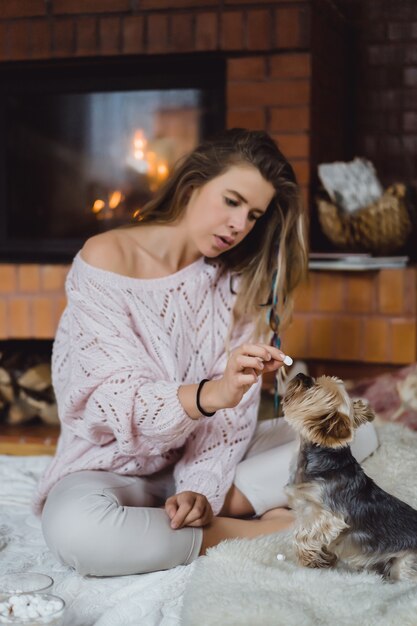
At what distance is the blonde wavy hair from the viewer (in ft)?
6.32

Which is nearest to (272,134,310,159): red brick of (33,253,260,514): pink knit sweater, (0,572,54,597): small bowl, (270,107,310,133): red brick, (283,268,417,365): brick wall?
(270,107,310,133): red brick

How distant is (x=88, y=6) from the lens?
2855 mm

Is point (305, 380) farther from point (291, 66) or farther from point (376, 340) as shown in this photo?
point (291, 66)

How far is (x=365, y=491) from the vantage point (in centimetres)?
142

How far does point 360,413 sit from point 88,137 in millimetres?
1966

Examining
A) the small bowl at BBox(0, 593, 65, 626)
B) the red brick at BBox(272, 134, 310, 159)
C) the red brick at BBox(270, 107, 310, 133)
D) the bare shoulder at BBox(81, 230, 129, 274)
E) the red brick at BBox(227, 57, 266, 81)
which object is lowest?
the small bowl at BBox(0, 593, 65, 626)

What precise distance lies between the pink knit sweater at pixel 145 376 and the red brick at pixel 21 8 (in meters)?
1.31

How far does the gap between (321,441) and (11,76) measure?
7.08 ft

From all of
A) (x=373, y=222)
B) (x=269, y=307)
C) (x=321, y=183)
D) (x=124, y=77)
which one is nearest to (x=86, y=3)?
(x=124, y=77)

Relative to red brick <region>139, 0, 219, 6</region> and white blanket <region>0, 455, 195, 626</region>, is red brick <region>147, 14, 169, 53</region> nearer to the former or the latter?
red brick <region>139, 0, 219, 6</region>

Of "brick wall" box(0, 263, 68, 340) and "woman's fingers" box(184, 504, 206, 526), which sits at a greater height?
"brick wall" box(0, 263, 68, 340)

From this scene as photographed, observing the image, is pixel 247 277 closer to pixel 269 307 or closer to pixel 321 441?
pixel 269 307

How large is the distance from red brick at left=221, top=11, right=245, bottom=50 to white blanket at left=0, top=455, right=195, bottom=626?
61.4 inches

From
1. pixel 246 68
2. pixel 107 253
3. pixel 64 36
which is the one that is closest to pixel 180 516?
pixel 107 253
